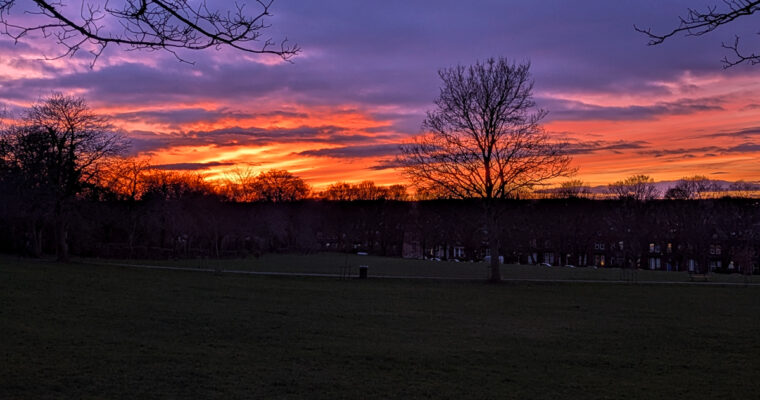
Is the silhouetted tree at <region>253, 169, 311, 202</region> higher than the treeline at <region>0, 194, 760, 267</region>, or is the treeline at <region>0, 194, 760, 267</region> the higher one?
the silhouetted tree at <region>253, 169, 311, 202</region>

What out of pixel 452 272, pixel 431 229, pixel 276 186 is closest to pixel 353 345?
pixel 452 272

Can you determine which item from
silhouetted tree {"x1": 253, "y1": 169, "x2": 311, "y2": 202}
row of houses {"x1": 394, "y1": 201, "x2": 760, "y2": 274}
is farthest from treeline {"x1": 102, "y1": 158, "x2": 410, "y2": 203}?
row of houses {"x1": 394, "y1": 201, "x2": 760, "y2": 274}

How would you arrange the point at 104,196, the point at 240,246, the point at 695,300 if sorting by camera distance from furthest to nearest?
the point at 240,246
the point at 104,196
the point at 695,300

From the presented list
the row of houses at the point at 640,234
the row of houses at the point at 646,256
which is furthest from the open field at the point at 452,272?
the row of houses at the point at 640,234

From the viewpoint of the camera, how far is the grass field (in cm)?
1153

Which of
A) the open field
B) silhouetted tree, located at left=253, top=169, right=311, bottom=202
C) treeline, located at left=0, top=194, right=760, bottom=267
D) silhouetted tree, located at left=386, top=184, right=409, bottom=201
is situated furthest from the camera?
silhouetted tree, located at left=386, top=184, right=409, bottom=201

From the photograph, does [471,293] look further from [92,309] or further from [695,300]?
[92,309]

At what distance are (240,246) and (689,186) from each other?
8156 cm

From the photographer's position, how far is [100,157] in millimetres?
51719

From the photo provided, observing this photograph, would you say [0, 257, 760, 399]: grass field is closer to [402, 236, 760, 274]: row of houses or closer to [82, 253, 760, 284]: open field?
[82, 253, 760, 284]: open field

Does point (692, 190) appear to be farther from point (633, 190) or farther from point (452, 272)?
point (452, 272)

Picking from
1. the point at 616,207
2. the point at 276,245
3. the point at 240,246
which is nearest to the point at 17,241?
the point at 240,246

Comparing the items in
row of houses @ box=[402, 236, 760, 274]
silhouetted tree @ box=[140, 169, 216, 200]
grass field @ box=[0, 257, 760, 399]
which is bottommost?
grass field @ box=[0, 257, 760, 399]

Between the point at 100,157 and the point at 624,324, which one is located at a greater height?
the point at 100,157
